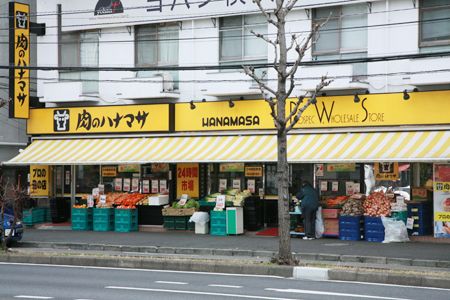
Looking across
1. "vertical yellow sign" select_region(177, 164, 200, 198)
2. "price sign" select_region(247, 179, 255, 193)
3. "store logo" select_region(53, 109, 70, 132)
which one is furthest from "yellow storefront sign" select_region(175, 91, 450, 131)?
"store logo" select_region(53, 109, 70, 132)

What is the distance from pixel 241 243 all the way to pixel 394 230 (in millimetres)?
4457

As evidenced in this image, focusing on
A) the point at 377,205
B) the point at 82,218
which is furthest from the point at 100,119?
the point at 377,205

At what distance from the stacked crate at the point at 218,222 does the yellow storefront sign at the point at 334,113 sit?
3047 mm

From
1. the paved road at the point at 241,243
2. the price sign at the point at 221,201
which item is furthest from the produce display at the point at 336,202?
the price sign at the point at 221,201

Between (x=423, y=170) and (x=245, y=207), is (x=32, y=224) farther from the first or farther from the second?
(x=423, y=170)

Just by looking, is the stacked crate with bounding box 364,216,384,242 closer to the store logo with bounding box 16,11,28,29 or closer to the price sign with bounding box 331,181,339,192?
the price sign with bounding box 331,181,339,192

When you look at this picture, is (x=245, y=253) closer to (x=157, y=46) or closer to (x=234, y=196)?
(x=234, y=196)

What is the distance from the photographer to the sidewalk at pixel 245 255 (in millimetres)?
17625

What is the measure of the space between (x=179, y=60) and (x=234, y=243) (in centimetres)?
806

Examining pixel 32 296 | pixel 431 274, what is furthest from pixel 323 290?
pixel 32 296

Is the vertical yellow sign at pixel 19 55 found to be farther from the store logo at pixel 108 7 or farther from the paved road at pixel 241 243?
the paved road at pixel 241 243

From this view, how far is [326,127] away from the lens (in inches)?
1014

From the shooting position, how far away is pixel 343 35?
26.1 meters

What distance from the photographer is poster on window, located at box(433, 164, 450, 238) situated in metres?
23.8
